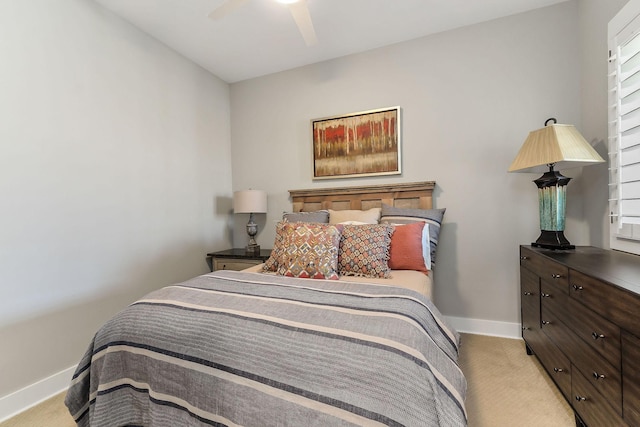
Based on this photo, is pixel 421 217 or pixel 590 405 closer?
pixel 590 405

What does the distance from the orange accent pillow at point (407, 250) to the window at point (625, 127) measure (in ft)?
3.74

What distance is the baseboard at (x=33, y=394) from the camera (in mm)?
1595

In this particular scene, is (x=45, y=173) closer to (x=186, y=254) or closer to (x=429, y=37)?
(x=186, y=254)

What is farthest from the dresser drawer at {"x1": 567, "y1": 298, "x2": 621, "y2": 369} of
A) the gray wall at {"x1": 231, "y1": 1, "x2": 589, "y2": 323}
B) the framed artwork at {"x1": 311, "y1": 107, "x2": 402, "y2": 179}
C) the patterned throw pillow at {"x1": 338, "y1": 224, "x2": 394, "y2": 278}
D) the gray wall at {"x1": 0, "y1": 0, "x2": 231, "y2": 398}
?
the gray wall at {"x1": 0, "y1": 0, "x2": 231, "y2": 398}

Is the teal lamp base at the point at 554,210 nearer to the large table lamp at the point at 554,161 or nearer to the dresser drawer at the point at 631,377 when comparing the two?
the large table lamp at the point at 554,161

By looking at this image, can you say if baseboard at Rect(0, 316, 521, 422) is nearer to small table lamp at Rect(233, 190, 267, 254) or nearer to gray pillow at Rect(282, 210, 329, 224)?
small table lamp at Rect(233, 190, 267, 254)

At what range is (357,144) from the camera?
2865mm

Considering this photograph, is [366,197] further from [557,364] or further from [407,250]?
[557,364]

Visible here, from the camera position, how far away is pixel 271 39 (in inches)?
103

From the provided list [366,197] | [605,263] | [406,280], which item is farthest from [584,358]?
[366,197]

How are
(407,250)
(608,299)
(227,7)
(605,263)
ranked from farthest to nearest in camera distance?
(407,250) < (227,7) < (605,263) < (608,299)

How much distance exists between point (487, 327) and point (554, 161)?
1.56 metres

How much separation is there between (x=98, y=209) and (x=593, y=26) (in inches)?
154

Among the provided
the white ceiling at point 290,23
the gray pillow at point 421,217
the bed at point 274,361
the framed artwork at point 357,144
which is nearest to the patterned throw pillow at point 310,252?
the bed at point 274,361
